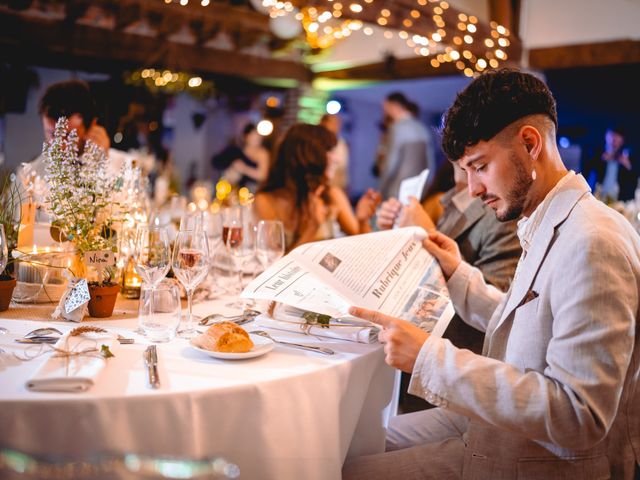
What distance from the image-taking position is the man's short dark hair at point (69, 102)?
103 inches

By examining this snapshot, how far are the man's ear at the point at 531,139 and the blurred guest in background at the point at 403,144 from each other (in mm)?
6083

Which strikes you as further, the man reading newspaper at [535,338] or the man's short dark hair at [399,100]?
the man's short dark hair at [399,100]

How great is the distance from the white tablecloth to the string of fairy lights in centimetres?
284

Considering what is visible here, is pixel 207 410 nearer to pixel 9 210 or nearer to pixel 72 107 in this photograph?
pixel 9 210

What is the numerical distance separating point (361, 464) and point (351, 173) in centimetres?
1083

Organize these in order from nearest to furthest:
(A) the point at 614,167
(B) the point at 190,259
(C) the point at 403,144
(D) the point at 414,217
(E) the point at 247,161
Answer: (B) the point at 190,259
(D) the point at 414,217
(A) the point at 614,167
(C) the point at 403,144
(E) the point at 247,161

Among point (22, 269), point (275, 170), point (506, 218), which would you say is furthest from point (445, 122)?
point (275, 170)

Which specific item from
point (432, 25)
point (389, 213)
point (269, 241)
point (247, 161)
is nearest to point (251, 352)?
point (269, 241)

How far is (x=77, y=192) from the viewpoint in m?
1.69

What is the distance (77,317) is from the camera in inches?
64.0

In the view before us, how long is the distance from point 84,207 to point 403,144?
20.2 feet

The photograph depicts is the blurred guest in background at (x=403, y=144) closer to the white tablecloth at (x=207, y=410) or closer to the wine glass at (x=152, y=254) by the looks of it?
the wine glass at (x=152, y=254)

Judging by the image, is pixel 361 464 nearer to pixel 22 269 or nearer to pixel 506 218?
A: pixel 506 218

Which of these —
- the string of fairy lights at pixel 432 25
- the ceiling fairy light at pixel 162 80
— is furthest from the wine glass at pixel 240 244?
the ceiling fairy light at pixel 162 80
